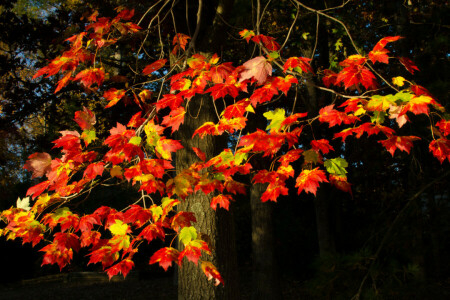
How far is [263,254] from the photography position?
7.53 metres

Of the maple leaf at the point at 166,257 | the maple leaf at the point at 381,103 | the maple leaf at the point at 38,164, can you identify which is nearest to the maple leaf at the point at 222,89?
the maple leaf at the point at 381,103

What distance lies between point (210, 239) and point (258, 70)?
1521 millimetres

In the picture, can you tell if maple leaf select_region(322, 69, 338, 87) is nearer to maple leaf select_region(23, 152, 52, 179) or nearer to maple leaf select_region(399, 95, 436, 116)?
maple leaf select_region(399, 95, 436, 116)

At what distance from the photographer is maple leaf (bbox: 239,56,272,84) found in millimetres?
2158

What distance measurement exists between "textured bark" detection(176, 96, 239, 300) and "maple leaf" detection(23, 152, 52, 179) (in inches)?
42.2

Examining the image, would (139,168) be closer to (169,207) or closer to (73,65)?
(169,207)

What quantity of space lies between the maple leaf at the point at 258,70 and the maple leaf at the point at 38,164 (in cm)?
135

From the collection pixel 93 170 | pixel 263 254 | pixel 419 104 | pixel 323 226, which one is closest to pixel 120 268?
pixel 93 170

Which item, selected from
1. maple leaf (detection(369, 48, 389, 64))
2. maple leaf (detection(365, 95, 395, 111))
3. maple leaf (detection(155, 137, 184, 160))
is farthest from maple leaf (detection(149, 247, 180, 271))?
maple leaf (detection(369, 48, 389, 64))

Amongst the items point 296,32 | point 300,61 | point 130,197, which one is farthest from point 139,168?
point 130,197

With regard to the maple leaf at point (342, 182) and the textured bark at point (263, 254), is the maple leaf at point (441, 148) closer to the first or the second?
the maple leaf at point (342, 182)

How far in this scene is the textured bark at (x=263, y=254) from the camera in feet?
24.2

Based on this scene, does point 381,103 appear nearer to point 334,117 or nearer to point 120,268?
point 334,117

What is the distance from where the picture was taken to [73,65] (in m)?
2.64
